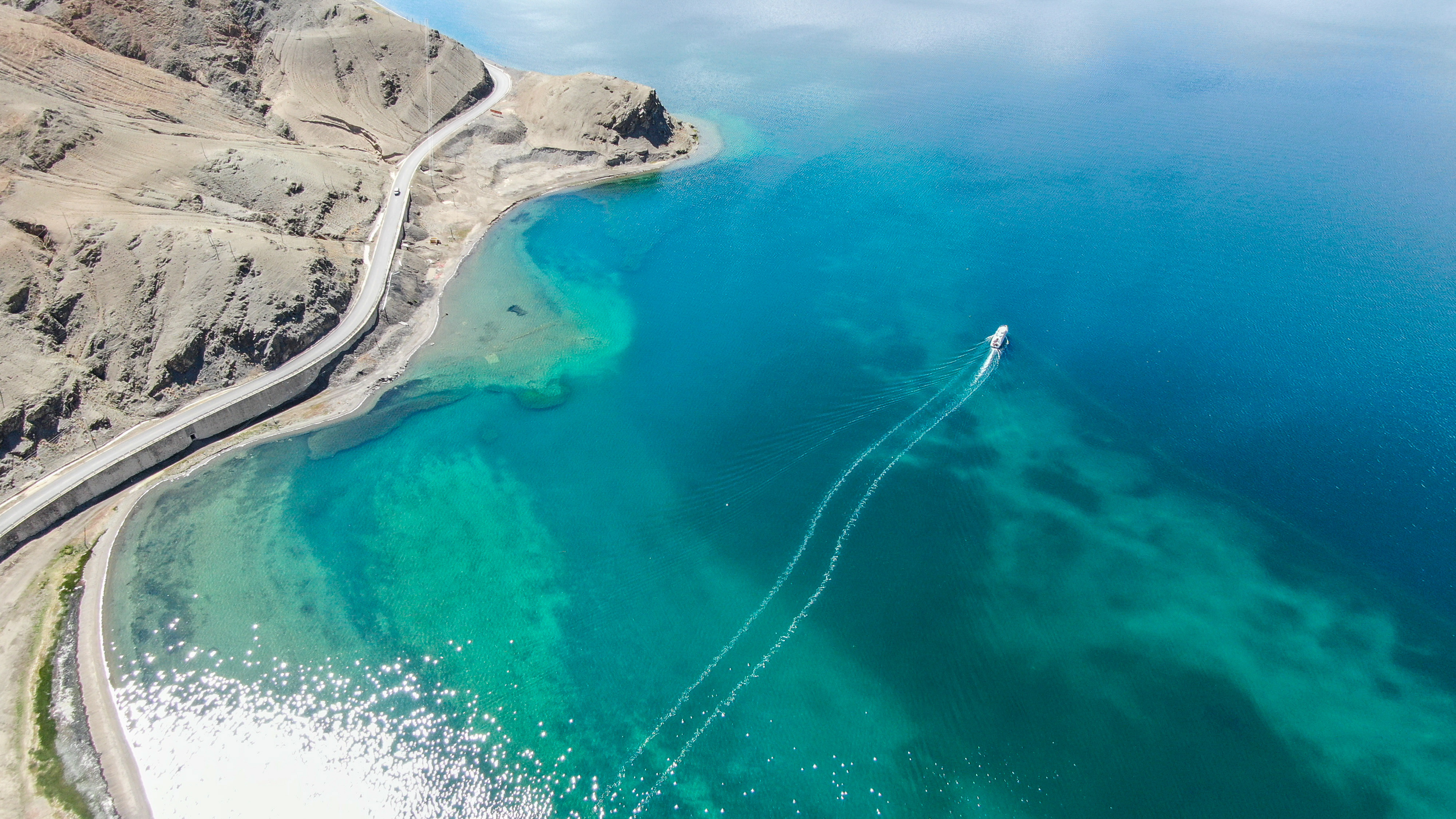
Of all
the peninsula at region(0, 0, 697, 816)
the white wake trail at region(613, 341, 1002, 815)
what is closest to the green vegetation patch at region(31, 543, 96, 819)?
the peninsula at region(0, 0, 697, 816)

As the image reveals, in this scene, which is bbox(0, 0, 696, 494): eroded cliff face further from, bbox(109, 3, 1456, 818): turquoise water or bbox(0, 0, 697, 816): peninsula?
bbox(109, 3, 1456, 818): turquoise water

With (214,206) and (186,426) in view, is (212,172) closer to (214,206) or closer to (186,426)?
(214,206)

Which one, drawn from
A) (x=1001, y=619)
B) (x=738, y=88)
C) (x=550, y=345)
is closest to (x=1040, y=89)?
(x=738, y=88)

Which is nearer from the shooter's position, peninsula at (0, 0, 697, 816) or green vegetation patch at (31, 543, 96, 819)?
green vegetation patch at (31, 543, 96, 819)

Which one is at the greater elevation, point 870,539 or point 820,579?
point 870,539

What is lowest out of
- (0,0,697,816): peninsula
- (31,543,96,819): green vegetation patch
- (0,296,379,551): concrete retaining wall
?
(31,543,96,819): green vegetation patch

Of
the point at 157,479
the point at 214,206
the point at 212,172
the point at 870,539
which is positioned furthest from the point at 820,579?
the point at 212,172

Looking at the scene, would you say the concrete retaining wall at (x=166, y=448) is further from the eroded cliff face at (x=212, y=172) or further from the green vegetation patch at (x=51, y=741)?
the green vegetation patch at (x=51, y=741)
